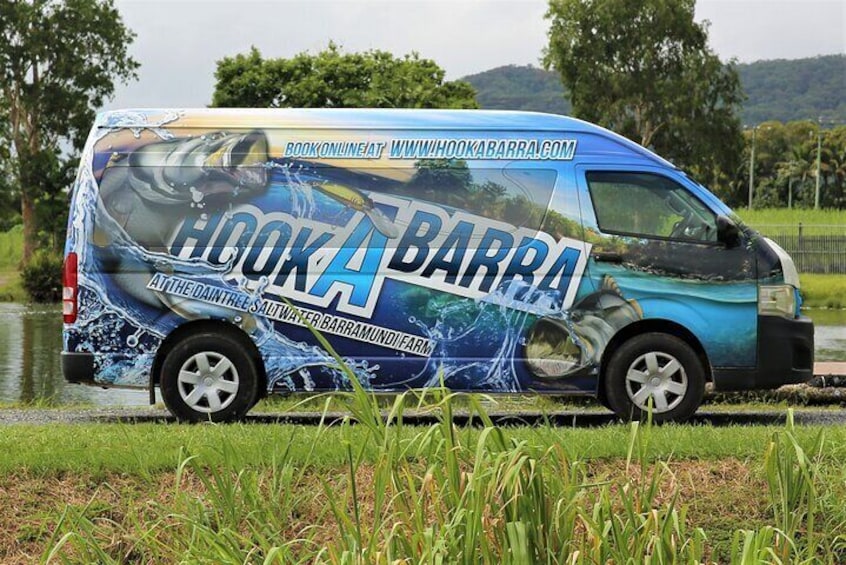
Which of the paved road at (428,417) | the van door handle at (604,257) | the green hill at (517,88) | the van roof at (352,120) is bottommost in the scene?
the paved road at (428,417)

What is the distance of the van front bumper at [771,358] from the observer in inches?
404

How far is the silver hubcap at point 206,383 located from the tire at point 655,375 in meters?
2.88

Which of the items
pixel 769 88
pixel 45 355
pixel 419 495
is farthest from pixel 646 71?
pixel 769 88

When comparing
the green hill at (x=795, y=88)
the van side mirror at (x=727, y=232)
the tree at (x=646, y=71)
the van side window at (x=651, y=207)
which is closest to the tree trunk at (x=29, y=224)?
the tree at (x=646, y=71)

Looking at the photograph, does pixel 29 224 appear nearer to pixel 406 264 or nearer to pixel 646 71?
pixel 646 71

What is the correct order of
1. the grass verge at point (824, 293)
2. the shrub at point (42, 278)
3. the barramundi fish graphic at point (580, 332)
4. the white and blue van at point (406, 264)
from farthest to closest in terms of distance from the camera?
the shrub at point (42, 278), the grass verge at point (824, 293), the barramundi fish graphic at point (580, 332), the white and blue van at point (406, 264)

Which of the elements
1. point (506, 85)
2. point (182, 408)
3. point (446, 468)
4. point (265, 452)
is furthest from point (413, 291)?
point (506, 85)

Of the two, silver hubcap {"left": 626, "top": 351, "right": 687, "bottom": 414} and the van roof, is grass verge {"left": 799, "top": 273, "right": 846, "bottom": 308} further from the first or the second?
the van roof

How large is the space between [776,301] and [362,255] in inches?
125

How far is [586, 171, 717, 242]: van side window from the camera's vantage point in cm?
1023

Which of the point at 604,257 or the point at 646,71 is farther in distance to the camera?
the point at 646,71

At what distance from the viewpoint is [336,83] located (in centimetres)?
3722

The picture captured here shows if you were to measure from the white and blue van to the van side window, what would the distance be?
14mm

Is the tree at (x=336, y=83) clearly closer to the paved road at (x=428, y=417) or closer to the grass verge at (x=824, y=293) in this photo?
the grass verge at (x=824, y=293)
